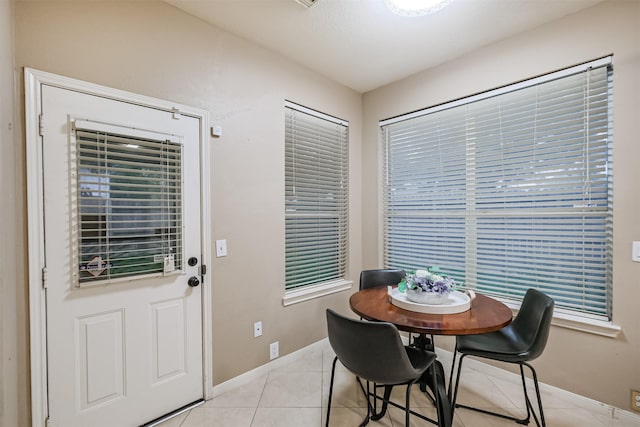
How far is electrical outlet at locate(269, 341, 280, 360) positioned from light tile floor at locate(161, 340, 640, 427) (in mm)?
103

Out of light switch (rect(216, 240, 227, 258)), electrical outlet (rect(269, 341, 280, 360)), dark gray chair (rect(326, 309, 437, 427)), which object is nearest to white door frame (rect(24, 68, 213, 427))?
light switch (rect(216, 240, 227, 258))

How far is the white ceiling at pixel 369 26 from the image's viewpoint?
1.85 metres

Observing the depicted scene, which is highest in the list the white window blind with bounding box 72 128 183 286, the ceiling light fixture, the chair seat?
the ceiling light fixture

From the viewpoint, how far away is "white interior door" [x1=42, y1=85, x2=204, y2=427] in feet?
4.81

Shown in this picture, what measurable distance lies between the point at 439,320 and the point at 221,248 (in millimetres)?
1562

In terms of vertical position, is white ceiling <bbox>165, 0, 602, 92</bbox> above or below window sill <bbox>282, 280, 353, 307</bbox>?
above

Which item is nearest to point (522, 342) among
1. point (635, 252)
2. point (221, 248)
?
point (635, 252)

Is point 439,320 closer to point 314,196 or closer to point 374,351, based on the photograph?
point 374,351

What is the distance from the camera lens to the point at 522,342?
1.80 m

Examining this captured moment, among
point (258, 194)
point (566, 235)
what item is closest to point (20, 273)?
point (258, 194)

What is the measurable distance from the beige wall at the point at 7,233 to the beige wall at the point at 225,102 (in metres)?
0.04

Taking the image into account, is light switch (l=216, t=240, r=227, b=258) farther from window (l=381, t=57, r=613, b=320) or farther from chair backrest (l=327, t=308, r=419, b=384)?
window (l=381, t=57, r=613, b=320)

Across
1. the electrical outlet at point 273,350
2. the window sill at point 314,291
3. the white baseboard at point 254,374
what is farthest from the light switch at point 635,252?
the electrical outlet at point 273,350

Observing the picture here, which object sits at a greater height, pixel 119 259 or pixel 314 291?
pixel 119 259
